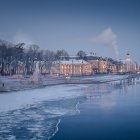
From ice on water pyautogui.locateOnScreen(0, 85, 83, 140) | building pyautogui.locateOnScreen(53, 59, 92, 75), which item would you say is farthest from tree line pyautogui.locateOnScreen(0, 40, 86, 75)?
ice on water pyautogui.locateOnScreen(0, 85, 83, 140)

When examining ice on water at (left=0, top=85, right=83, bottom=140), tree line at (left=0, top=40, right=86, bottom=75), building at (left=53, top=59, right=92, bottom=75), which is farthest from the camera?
building at (left=53, top=59, right=92, bottom=75)

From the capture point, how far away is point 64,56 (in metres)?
129

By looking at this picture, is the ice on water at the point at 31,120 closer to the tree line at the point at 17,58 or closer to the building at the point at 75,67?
the tree line at the point at 17,58

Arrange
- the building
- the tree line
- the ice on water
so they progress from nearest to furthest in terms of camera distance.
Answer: the ice on water < the tree line < the building

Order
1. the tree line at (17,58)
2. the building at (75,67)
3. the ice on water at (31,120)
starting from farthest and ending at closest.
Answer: the building at (75,67) → the tree line at (17,58) → the ice on water at (31,120)

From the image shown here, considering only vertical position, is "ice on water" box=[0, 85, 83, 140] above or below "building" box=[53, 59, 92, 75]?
below

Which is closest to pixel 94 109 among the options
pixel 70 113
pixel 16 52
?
pixel 70 113

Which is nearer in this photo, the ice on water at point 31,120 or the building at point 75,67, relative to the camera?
the ice on water at point 31,120

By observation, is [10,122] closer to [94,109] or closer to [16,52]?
[94,109]

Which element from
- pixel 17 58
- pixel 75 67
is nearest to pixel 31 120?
pixel 17 58

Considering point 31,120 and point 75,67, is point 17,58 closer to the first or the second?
point 31,120

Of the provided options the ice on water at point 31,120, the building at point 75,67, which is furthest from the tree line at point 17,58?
the ice on water at point 31,120

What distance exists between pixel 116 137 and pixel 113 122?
3973mm

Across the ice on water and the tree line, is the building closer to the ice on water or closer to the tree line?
the tree line
